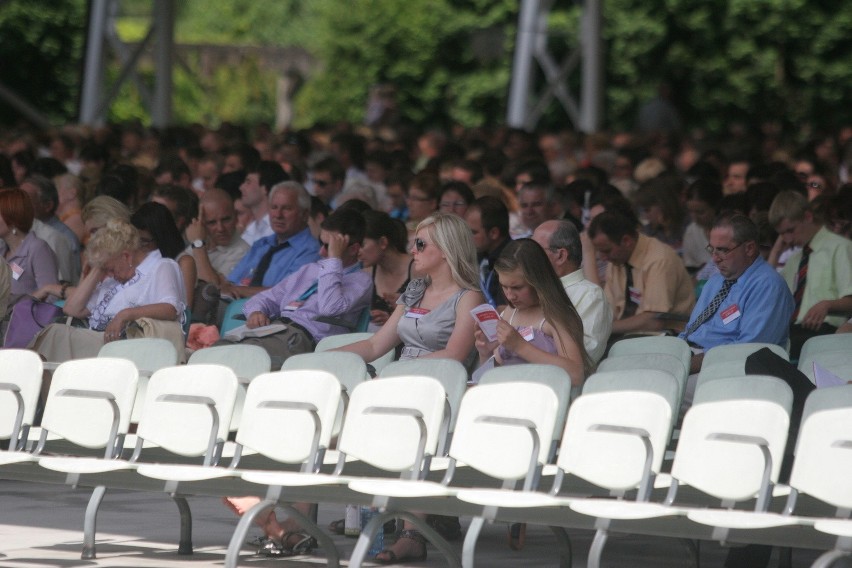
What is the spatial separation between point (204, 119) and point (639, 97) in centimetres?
948

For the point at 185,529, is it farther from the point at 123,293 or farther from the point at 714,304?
the point at 714,304

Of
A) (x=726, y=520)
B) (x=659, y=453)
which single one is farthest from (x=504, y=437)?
(x=726, y=520)

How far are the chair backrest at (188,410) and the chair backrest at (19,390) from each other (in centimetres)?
52

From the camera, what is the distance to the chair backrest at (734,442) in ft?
18.6

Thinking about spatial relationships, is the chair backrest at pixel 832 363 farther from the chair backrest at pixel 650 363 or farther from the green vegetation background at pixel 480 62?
the green vegetation background at pixel 480 62

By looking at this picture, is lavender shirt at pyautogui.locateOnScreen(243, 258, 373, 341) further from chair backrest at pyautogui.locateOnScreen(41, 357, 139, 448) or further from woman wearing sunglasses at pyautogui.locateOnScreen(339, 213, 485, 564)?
chair backrest at pyautogui.locateOnScreen(41, 357, 139, 448)

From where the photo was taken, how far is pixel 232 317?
916 centimetres

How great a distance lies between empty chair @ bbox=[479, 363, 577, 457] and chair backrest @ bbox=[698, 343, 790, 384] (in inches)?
26.7

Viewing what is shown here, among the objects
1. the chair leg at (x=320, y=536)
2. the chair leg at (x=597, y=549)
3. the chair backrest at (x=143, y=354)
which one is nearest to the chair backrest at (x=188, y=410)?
the chair backrest at (x=143, y=354)

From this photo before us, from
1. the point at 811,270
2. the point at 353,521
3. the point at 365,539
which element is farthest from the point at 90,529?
the point at 811,270

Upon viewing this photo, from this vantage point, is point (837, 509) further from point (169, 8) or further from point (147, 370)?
point (169, 8)

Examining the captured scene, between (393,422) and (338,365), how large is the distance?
28.0 inches

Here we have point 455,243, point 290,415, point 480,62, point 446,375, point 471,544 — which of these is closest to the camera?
point 471,544

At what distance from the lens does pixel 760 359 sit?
649 centimetres
